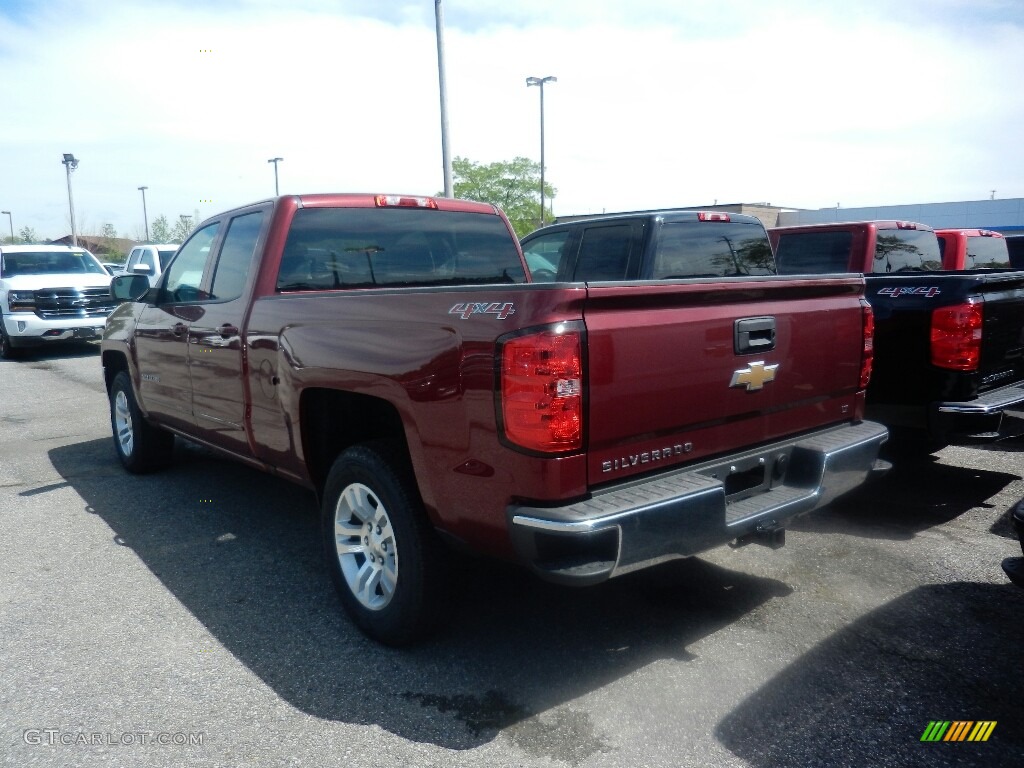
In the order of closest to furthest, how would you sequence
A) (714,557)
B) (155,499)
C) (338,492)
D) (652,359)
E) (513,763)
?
(513,763) → (652,359) → (338,492) → (714,557) → (155,499)

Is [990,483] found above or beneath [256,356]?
beneath

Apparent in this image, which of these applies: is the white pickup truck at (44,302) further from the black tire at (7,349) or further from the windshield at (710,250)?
the windshield at (710,250)

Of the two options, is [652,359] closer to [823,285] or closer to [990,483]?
[823,285]

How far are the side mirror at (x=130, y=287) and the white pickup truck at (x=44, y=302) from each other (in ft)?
32.1

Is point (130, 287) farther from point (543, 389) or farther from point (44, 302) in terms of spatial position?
point (44, 302)

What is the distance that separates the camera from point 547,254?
23.7 ft

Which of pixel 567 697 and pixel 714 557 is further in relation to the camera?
pixel 714 557

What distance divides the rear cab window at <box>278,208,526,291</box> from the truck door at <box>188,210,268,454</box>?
0.27 metres

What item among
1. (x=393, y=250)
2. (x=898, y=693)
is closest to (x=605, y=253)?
(x=393, y=250)

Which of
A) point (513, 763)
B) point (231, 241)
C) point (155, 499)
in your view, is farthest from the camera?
point (155, 499)

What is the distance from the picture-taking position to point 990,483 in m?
5.86

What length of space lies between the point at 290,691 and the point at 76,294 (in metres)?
14.0

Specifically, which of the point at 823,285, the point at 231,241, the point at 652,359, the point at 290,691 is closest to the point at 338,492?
the point at 290,691

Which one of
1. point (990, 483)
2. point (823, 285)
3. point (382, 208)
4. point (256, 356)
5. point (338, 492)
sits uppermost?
point (382, 208)
